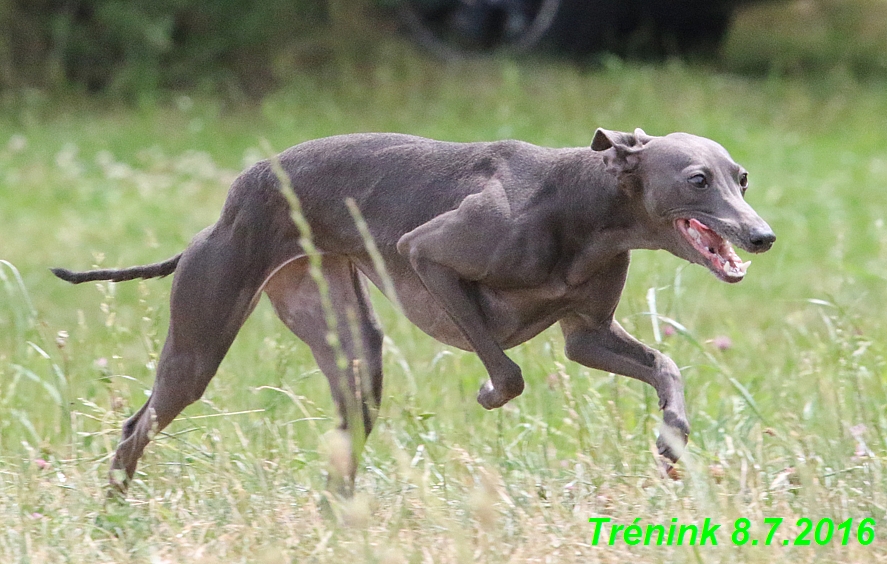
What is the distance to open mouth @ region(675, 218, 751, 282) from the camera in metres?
3.43

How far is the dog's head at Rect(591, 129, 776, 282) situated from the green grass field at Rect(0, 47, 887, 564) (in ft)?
1.10

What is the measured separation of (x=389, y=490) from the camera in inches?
169

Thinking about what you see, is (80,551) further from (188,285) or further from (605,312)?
(605,312)

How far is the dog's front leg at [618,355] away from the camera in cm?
384

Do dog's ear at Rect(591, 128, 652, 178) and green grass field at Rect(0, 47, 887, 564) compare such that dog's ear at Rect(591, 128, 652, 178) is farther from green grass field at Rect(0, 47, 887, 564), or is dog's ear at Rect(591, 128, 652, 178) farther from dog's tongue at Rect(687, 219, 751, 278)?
green grass field at Rect(0, 47, 887, 564)

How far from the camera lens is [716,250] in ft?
11.5

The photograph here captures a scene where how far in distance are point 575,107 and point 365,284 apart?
8.56 metres

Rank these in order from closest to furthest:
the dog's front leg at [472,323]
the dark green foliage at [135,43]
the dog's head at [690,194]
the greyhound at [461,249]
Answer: the dog's head at [690,194] → the greyhound at [461,249] → the dog's front leg at [472,323] → the dark green foliage at [135,43]

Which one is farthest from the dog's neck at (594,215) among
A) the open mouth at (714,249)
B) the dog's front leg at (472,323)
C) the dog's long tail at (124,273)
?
the dog's long tail at (124,273)

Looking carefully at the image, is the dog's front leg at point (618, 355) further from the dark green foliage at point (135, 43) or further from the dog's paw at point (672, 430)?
the dark green foliage at point (135, 43)

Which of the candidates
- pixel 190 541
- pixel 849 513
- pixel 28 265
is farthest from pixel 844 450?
pixel 28 265

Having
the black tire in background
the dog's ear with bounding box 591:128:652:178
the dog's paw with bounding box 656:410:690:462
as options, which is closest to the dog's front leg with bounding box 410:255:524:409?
the dog's paw with bounding box 656:410:690:462

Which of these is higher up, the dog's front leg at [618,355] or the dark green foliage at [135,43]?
the dark green foliage at [135,43]

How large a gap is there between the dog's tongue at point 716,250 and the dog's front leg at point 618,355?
1.55 feet
